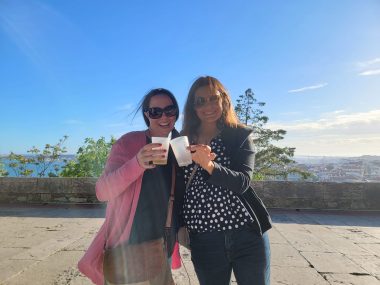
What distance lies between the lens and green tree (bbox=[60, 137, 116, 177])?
831 centimetres

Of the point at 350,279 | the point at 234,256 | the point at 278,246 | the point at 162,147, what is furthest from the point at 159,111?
the point at 278,246

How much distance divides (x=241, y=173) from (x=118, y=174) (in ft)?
1.99

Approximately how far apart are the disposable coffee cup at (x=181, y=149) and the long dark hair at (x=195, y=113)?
1.10 ft

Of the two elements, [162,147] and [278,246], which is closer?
[162,147]

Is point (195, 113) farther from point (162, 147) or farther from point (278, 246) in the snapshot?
point (278, 246)

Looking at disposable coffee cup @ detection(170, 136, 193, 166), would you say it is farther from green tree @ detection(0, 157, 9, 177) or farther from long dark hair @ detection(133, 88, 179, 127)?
green tree @ detection(0, 157, 9, 177)

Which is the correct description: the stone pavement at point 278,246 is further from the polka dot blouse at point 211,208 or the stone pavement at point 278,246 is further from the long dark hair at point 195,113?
the long dark hair at point 195,113

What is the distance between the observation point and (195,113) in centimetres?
203

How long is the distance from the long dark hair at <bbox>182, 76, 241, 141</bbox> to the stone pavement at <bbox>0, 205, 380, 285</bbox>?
183 centimetres

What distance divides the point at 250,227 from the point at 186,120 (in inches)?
28.8

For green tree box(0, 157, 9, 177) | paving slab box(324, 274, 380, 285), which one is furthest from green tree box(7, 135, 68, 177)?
paving slab box(324, 274, 380, 285)

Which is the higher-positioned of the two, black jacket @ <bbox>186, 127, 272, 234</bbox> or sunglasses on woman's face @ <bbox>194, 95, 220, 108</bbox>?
sunglasses on woman's face @ <bbox>194, 95, 220, 108</bbox>

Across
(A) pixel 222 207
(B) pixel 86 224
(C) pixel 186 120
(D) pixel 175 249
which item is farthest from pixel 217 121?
(B) pixel 86 224

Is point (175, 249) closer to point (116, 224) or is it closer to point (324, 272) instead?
point (116, 224)
